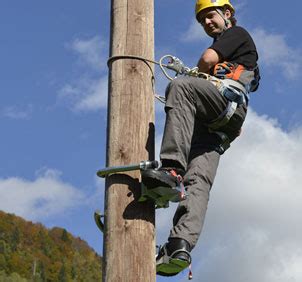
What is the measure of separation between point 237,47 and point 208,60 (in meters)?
0.31

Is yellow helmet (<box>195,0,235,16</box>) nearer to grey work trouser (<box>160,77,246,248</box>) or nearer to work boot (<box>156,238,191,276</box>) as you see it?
grey work trouser (<box>160,77,246,248</box>)

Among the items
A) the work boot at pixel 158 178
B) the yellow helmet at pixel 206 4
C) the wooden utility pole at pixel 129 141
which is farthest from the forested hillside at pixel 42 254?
the work boot at pixel 158 178

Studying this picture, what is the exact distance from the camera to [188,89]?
481cm

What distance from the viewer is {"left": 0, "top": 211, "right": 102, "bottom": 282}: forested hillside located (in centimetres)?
11469

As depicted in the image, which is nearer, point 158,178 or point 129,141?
point 158,178

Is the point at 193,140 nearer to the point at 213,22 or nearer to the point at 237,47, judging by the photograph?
the point at 237,47

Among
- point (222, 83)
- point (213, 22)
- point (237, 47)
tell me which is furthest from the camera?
point (213, 22)

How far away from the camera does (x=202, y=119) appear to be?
511 centimetres

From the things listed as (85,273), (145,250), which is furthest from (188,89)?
(85,273)

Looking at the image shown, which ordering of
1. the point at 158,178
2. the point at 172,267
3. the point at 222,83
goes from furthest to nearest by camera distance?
the point at 222,83, the point at 172,267, the point at 158,178

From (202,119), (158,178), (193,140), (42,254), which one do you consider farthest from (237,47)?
(42,254)

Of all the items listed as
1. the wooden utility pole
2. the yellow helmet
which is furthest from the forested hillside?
the wooden utility pole

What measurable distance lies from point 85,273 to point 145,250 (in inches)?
4724

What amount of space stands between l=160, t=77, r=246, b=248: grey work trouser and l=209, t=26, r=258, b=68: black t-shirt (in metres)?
0.39
